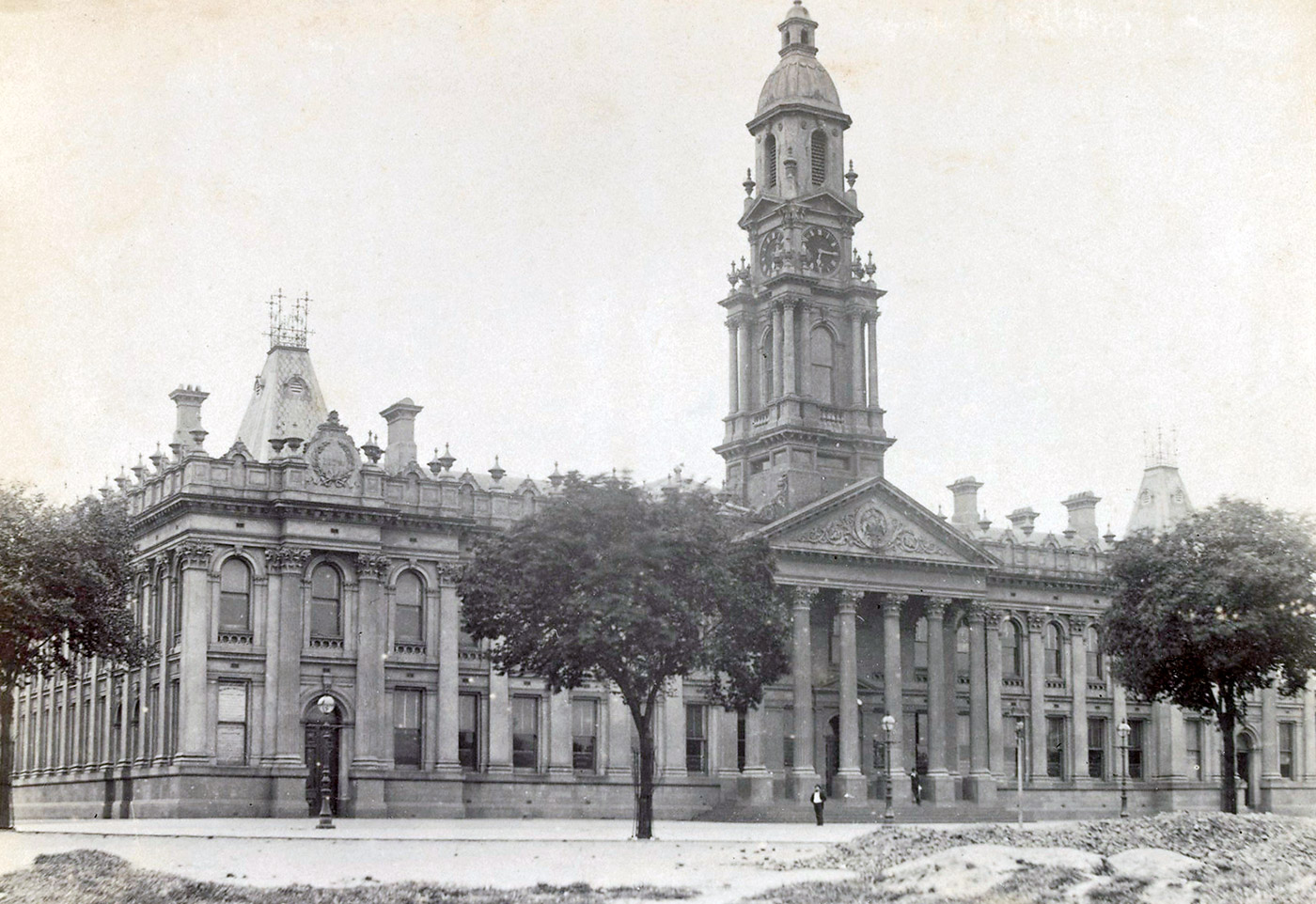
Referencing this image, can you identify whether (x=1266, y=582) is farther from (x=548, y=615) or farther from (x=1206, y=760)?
(x=1206, y=760)

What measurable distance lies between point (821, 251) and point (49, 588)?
35806 millimetres

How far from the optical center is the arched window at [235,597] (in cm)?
5462

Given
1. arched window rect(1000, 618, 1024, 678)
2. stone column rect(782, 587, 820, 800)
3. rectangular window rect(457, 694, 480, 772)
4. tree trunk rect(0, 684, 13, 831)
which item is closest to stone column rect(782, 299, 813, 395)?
stone column rect(782, 587, 820, 800)

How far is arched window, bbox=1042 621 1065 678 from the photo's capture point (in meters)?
74.4

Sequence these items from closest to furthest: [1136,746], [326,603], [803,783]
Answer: [326,603] → [803,783] → [1136,746]

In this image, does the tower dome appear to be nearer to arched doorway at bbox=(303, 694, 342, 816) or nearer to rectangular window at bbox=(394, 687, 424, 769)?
rectangular window at bbox=(394, 687, 424, 769)

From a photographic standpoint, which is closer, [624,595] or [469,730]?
[624,595]

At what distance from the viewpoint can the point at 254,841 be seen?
3584cm

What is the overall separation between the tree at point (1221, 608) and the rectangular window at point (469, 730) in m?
22.0

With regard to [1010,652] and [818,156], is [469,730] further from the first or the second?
[818,156]

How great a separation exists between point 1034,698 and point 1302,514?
2182cm

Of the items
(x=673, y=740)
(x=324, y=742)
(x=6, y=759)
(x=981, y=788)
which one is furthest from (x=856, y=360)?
(x=6, y=759)

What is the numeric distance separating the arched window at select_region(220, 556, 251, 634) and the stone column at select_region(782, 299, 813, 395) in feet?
75.6

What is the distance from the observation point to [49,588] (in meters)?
45.2
